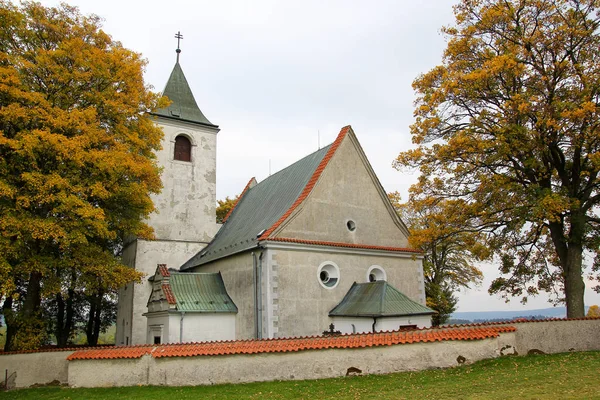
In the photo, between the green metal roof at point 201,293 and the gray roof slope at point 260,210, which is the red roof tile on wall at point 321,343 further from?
the gray roof slope at point 260,210

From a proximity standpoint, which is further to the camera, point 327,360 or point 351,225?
point 351,225

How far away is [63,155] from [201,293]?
7656 mm

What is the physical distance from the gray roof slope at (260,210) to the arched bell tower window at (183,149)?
4110 mm

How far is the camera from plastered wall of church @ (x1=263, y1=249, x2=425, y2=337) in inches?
672

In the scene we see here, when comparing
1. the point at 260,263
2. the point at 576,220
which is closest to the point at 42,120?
the point at 260,263

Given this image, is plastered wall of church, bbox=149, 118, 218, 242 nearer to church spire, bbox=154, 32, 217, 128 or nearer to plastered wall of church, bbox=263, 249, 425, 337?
church spire, bbox=154, 32, 217, 128

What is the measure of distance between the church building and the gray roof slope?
68 millimetres

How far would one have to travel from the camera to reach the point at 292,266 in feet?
58.3

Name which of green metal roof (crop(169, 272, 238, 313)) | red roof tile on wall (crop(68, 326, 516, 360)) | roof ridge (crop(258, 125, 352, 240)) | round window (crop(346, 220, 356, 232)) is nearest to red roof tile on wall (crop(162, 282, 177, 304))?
green metal roof (crop(169, 272, 238, 313))

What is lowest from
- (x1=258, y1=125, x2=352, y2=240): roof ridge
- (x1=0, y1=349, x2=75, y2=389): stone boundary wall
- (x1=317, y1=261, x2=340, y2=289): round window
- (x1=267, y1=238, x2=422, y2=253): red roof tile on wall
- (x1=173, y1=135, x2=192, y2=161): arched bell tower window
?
(x1=0, y1=349, x2=75, y2=389): stone boundary wall

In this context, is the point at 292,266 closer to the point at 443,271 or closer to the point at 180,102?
the point at 180,102

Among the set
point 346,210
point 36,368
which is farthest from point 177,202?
point 36,368

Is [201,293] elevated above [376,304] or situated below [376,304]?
above

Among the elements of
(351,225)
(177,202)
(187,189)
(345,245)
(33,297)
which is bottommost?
(33,297)
